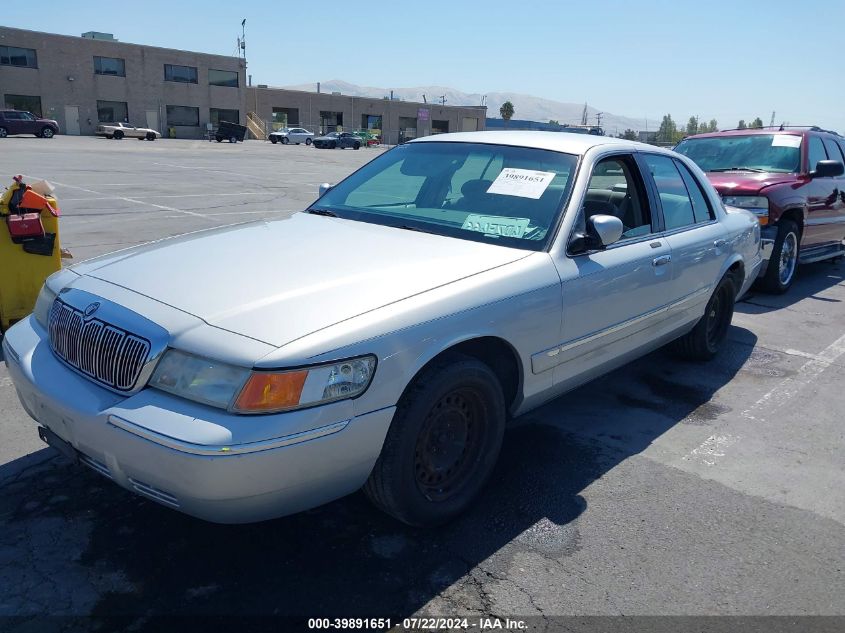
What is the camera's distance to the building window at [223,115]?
64.9 meters

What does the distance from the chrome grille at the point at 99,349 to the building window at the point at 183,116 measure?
64631 mm

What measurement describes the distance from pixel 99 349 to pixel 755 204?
23.7ft

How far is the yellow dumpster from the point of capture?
17.5ft

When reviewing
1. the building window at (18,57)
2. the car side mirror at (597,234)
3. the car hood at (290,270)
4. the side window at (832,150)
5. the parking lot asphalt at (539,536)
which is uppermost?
the building window at (18,57)

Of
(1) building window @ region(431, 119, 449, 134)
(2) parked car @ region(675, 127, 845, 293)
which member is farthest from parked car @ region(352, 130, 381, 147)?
(2) parked car @ region(675, 127, 845, 293)

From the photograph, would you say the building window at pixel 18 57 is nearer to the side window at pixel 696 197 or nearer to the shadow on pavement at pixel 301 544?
the shadow on pavement at pixel 301 544

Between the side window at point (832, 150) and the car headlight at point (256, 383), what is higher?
the side window at point (832, 150)

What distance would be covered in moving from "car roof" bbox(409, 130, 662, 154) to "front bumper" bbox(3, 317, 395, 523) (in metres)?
2.14

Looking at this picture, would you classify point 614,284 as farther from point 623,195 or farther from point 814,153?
point 814,153

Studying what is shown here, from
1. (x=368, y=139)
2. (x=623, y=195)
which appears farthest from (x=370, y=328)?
(x=368, y=139)

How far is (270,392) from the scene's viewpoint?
7.92ft

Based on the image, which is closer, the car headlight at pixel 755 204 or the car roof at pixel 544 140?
→ the car roof at pixel 544 140

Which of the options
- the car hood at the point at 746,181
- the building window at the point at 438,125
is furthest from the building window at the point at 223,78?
the car hood at the point at 746,181

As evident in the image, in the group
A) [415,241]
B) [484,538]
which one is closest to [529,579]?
[484,538]
